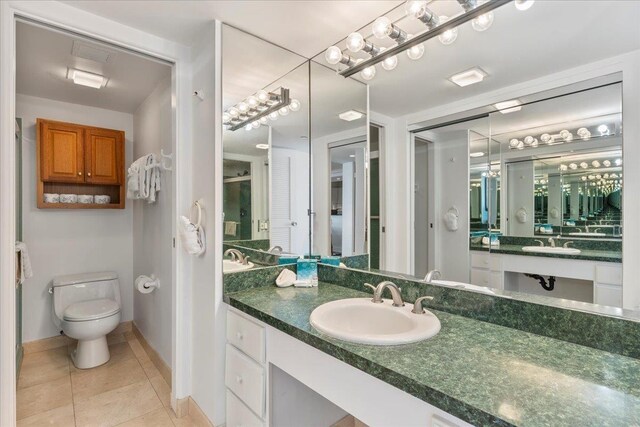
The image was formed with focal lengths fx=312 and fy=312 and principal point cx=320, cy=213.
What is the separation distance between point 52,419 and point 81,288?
1154 mm

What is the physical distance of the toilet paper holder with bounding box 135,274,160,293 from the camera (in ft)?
7.84

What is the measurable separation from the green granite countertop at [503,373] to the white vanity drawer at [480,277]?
15cm

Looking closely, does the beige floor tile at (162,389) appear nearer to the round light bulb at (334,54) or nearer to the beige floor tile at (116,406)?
the beige floor tile at (116,406)

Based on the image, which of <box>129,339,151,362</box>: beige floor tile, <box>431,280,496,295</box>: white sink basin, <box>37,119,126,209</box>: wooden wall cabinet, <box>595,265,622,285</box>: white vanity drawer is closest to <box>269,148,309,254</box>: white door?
<box>431,280,496,295</box>: white sink basin

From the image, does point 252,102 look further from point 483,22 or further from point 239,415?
point 239,415

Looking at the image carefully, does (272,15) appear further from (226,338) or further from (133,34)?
(226,338)

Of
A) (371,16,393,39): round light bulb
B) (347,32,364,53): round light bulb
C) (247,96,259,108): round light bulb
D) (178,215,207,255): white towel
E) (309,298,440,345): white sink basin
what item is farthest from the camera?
(247,96,259,108): round light bulb

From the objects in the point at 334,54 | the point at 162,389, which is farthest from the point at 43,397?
the point at 334,54

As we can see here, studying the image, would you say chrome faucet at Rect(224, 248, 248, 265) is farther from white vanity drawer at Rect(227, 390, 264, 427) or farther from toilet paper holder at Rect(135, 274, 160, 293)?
toilet paper holder at Rect(135, 274, 160, 293)

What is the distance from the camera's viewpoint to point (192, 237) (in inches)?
66.1

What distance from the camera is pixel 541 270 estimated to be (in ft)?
3.62

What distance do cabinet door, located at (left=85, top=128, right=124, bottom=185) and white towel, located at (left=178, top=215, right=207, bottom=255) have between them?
67.0 inches

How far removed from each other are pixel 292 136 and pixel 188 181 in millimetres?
715

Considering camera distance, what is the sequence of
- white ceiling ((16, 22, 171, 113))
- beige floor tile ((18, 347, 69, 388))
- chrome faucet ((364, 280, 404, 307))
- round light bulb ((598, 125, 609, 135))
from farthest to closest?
beige floor tile ((18, 347, 69, 388)) → white ceiling ((16, 22, 171, 113)) → chrome faucet ((364, 280, 404, 307)) → round light bulb ((598, 125, 609, 135))
